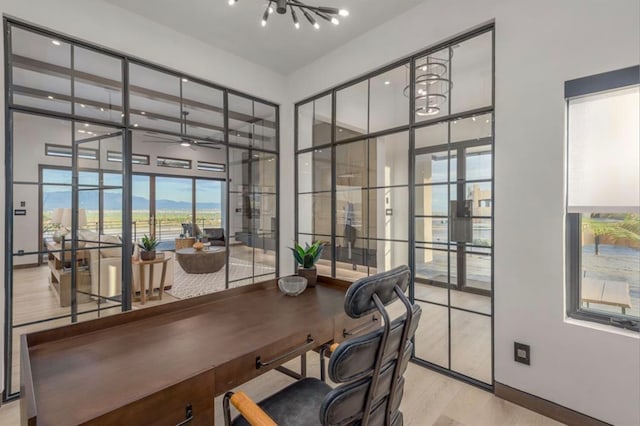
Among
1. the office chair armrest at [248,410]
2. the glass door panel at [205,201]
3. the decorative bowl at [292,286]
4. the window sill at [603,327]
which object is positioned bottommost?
the office chair armrest at [248,410]

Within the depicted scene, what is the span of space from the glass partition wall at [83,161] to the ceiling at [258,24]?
1.59 feet

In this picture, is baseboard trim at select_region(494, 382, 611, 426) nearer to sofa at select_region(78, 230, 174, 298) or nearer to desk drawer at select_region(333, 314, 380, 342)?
desk drawer at select_region(333, 314, 380, 342)

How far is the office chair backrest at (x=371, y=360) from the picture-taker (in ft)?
3.09

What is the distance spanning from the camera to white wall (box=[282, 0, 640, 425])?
183 centimetres

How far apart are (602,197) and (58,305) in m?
4.26

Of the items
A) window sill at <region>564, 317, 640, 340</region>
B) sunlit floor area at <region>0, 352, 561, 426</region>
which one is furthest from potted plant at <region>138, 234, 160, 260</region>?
window sill at <region>564, 317, 640, 340</region>

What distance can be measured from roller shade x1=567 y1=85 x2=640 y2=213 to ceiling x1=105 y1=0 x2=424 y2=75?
5.66ft

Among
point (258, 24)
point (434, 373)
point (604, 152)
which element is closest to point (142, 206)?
point (258, 24)

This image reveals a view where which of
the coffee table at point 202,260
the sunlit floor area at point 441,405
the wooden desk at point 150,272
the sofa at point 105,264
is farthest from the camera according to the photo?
the coffee table at point 202,260

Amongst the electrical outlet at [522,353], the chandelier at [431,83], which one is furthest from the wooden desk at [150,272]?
the electrical outlet at [522,353]

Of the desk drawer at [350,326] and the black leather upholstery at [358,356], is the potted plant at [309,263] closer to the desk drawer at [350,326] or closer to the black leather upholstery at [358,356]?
the desk drawer at [350,326]

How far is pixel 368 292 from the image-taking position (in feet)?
3.33

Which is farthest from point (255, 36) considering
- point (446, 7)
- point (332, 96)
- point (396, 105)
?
point (446, 7)

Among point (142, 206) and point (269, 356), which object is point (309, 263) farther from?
point (142, 206)
